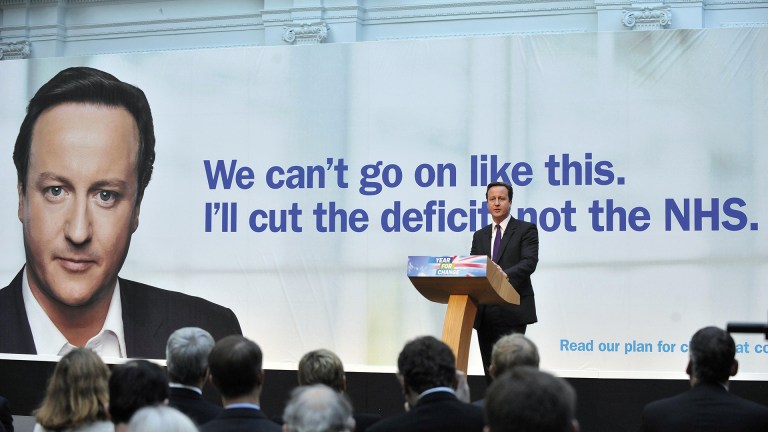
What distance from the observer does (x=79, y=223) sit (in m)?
8.16

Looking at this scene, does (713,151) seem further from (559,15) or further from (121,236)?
(121,236)

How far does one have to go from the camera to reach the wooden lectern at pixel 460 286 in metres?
4.62

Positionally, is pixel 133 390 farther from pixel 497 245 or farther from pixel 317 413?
pixel 497 245

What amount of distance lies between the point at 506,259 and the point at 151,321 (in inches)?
140

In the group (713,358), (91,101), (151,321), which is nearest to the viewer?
(713,358)

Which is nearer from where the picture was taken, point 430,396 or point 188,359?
point 430,396

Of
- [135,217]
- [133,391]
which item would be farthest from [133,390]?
[135,217]

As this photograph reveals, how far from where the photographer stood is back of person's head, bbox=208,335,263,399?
3.23 m

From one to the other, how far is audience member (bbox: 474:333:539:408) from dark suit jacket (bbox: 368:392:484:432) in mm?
374

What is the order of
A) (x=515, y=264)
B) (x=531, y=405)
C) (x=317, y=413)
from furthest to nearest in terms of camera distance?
(x=515, y=264)
(x=317, y=413)
(x=531, y=405)

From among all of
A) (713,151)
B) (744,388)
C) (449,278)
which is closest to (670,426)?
(449,278)

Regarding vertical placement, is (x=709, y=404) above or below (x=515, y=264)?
below

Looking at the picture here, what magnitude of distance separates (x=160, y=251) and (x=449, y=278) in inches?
154

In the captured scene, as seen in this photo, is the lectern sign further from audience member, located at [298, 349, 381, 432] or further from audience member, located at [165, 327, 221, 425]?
audience member, located at [165, 327, 221, 425]
